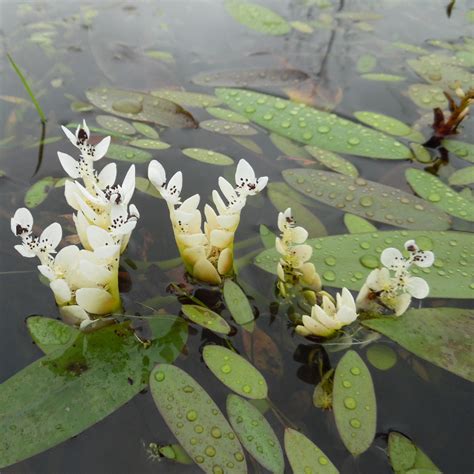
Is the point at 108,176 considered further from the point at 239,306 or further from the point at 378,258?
the point at 378,258

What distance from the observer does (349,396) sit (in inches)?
41.6

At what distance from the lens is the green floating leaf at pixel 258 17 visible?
265 cm

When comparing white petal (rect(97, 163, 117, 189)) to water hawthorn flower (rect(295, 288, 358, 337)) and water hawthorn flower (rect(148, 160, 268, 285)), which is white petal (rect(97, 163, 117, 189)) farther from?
water hawthorn flower (rect(295, 288, 358, 337))

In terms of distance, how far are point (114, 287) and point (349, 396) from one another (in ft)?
2.12

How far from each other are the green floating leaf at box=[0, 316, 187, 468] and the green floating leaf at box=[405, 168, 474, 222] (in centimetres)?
99

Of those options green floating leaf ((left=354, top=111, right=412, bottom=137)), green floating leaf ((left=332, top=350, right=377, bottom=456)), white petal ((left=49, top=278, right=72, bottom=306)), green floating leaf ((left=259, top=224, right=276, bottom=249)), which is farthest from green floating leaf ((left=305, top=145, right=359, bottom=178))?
white petal ((left=49, top=278, right=72, bottom=306))

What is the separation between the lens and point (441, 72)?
7.45ft

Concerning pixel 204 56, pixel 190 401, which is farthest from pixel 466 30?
pixel 190 401

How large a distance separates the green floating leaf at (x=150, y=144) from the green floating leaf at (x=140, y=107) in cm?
15

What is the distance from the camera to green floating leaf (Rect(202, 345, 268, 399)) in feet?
3.46

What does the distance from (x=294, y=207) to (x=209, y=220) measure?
16.3 inches

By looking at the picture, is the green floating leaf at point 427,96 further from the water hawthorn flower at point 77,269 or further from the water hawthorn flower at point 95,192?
the water hawthorn flower at point 77,269

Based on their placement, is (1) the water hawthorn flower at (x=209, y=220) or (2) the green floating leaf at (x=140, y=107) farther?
(2) the green floating leaf at (x=140, y=107)

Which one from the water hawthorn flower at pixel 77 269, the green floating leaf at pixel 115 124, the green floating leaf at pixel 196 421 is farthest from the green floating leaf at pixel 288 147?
the green floating leaf at pixel 196 421
